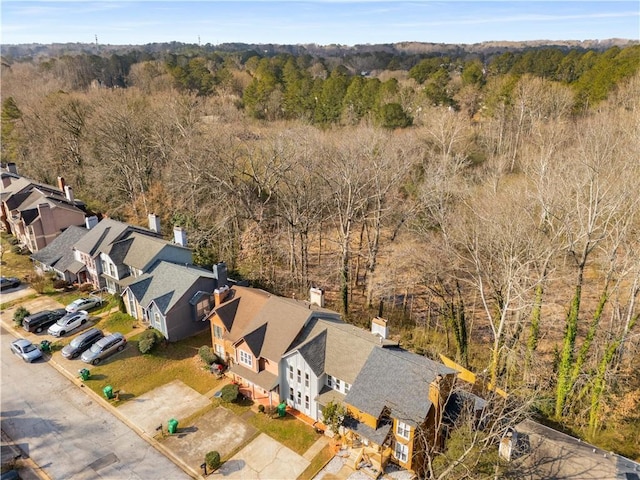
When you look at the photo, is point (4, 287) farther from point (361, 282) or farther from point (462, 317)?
point (462, 317)

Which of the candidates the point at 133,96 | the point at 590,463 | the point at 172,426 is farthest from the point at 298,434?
the point at 133,96

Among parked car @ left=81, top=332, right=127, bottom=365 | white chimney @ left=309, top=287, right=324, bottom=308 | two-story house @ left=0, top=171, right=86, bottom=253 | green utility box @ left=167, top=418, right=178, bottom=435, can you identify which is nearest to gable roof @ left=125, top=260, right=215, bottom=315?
parked car @ left=81, top=332, right=127, bottom=365

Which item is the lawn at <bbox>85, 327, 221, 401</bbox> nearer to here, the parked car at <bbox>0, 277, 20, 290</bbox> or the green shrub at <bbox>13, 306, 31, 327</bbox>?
the green shrub at <bbox>13, 306, 31, 327</bbox>

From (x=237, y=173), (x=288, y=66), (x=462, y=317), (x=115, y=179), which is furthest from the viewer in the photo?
(x=288, y=66)

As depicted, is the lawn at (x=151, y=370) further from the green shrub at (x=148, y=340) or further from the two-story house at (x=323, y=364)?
the two-story house at (x=323, y=364)

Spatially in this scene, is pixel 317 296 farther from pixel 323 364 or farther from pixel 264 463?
pixel 264 463

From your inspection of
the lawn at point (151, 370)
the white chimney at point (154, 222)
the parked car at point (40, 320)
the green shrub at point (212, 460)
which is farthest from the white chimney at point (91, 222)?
the green shrub at point (212, 460)

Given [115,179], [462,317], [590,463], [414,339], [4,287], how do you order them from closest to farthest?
[590,463]
[462,317]
[414,339]
[4,287]
[115,179]
